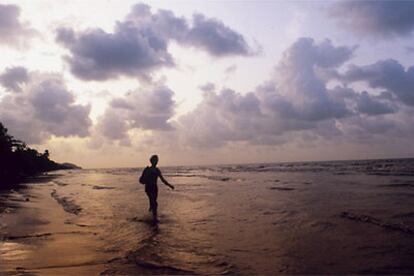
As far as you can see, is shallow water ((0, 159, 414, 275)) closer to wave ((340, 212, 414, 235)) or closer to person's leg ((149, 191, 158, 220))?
wave ((340, 212, 414, 235))

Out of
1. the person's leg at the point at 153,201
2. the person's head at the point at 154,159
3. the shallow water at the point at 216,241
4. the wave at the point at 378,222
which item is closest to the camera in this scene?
the shallow water at the point at 216,241

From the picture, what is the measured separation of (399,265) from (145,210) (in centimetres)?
1152

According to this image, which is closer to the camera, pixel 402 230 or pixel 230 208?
pixel 402 230

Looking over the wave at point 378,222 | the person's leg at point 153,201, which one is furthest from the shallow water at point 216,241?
the person's leg at point 153,201

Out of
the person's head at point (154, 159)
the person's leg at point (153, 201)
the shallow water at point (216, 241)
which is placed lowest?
the shallow water at point (216, 241)

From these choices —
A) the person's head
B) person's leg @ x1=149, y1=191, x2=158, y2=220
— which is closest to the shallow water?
person's leg @ x1=149, y1=191, x2=158, y2=220

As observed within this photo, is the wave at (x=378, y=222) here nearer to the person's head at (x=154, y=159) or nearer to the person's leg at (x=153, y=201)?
the person's leg at (x=153, y=201)

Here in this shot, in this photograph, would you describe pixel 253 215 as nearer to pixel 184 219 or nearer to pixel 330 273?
pixel 184 219

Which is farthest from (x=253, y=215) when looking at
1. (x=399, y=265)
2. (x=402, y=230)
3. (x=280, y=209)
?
(x=399, y=265)

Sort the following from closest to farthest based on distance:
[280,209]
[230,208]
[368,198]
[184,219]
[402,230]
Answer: [402,230]
[184,219]
[280,209]
[230,208]
[368,198]

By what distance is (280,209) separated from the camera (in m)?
16.1

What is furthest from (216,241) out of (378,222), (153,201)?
(378,222)

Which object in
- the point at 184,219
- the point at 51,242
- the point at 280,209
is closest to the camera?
the point at 51,242

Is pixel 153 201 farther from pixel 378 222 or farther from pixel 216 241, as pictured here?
pixel 378 222
